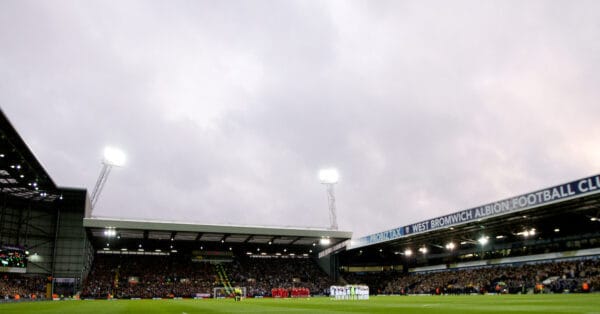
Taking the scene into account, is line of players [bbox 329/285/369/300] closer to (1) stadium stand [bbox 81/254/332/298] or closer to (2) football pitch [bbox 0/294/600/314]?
(2) football pitch [bbox 0/294/600/314]

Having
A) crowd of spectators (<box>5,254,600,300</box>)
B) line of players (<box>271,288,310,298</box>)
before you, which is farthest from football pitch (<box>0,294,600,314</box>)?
line of players (<box>271,288,310,298</box>)

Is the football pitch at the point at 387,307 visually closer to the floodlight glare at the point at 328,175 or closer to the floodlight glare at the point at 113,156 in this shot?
the floodlight glare at the point at 113,156

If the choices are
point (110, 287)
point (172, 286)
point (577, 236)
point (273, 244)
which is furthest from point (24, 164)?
point (577, 236)

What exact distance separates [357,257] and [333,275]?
247 inches

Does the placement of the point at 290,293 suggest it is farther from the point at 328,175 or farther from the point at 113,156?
the point at 113,156

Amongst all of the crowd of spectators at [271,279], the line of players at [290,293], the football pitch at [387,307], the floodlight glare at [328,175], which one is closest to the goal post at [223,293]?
the crowd of spectators at [271,279]

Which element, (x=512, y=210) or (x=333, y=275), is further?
(x=333, y=275)

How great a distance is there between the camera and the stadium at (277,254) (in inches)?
1487

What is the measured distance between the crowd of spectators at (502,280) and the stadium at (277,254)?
164 millimetres

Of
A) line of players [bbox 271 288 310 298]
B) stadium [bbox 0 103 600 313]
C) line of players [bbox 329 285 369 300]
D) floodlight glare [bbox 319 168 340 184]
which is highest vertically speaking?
floodlight glare [bbox 319 168 340 184]

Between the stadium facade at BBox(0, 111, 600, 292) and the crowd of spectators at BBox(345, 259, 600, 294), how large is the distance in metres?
2.06

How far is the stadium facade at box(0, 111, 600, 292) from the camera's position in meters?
37.4

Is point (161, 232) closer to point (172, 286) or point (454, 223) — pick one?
point (172, 286)

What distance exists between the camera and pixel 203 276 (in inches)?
2566
